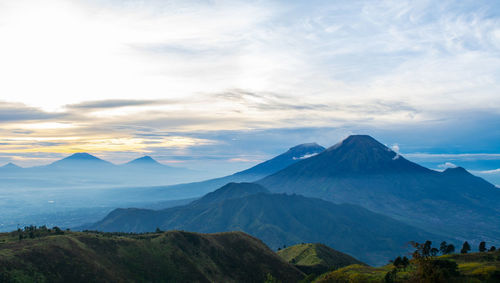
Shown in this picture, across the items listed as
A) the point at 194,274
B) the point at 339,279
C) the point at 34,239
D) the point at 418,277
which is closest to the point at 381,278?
the point at 339,279

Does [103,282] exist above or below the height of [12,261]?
below

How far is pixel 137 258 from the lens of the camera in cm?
13488

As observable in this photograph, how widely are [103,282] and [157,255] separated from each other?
111ft

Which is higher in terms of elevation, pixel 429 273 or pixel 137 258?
pixel 429 273

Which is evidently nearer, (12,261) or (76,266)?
(12,261)

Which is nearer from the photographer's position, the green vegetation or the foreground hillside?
the green vegetation

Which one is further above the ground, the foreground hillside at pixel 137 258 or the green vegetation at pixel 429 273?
the green vegetation at pixel 429 273

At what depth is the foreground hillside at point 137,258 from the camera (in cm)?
10381

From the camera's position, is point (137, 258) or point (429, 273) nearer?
point (429, 273)

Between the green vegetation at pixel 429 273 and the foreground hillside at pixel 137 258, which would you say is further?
the foreground hillside at pixel 137 258

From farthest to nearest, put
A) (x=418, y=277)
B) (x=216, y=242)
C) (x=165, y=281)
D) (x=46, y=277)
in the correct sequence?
(x=216, y=242) < (x=165, y=281) < (x=46, y=277) < (x=418, y=277)

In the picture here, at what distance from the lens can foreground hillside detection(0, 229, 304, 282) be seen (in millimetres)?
103812

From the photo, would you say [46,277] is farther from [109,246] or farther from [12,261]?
[109,246]

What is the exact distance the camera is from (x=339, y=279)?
93750 millimetres
